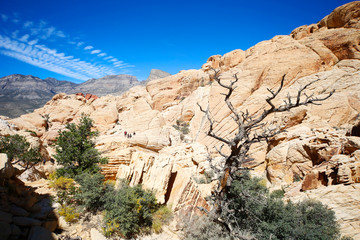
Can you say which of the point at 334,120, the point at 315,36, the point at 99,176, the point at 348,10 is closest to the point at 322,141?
the point at 334,120

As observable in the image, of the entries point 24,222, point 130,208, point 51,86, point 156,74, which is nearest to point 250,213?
point 130,208

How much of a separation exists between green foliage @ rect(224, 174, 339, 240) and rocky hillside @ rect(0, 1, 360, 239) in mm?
789

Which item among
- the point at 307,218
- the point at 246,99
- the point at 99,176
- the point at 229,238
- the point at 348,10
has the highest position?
the point at 348,10

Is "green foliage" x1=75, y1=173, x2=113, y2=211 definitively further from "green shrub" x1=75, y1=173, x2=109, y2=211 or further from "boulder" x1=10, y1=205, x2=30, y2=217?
"boulder" x1=10, y1=205, x2=30, y2=217

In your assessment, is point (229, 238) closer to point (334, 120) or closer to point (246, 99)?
point (334, 120)

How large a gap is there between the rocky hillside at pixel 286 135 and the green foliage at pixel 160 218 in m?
0.46

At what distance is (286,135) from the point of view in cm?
1234

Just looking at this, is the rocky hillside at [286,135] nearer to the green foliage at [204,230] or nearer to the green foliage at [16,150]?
the green foliage at [204,230]

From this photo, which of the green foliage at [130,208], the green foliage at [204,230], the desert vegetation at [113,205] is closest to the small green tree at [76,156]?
the desert vegetation at [113,205]

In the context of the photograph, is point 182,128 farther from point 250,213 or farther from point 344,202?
point 344,202

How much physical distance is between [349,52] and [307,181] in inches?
735

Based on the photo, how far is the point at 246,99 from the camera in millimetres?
18875

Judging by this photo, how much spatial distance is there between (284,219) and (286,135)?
780 cm

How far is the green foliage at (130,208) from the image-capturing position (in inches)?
271
